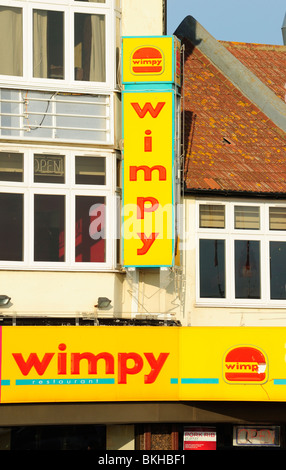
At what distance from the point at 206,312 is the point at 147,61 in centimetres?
520

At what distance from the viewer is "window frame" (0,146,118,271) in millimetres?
18016

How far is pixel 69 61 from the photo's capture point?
60.8ft

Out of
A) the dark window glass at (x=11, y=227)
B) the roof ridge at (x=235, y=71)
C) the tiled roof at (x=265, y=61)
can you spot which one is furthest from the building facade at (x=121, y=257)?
the tiled roof at (x=265, y=61)

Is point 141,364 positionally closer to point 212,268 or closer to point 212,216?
point 212,268

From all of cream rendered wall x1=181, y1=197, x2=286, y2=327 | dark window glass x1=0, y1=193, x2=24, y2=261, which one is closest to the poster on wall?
cream rendered wall x1=181, y1=197, x2=286, y2=327

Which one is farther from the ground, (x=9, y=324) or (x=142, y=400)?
(x=9, y=324)

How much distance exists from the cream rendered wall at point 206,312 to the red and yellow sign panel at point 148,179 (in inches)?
31.8

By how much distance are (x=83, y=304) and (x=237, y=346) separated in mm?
3088

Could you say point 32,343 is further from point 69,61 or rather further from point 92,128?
point 69,61

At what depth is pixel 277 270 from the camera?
19.2 m

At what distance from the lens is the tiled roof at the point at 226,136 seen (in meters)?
19.3

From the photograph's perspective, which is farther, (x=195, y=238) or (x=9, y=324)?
(x=195, y=238)

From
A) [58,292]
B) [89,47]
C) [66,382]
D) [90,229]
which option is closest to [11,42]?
[89,47]

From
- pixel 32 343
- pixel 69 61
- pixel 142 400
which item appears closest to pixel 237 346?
pixel 142 400
